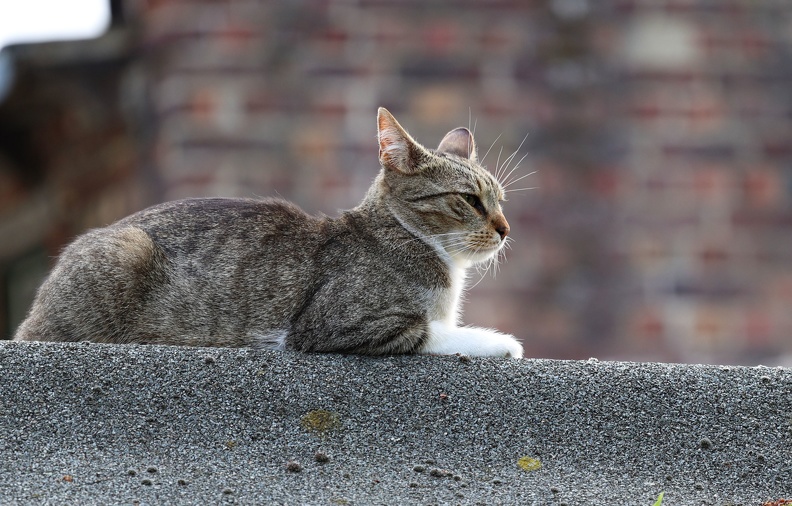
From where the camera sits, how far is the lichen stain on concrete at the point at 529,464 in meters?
3.95

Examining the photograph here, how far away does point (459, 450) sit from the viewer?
401 centimetres

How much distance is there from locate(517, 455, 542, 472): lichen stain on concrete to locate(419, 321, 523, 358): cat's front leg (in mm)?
815

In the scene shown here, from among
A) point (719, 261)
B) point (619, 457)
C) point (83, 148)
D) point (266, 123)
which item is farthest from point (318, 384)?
point (83, 148)

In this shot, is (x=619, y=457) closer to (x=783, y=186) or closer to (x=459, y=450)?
(x=459, y=450)

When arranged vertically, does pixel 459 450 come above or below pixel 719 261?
above

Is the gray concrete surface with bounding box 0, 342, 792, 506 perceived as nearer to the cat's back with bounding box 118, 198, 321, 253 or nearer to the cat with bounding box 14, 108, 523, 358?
the cat with bounding box 14, 108, 523, 358

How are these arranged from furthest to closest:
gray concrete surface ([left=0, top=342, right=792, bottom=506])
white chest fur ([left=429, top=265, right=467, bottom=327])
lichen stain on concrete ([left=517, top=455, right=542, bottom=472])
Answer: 1. white chest fur ([left=429, top=265, right=467, bottom=327])
2. lichen stain on concrete ([left=517, top=455, right=542, bottom=472])
3. gray concrete surface ([left=0, top=342, right=792, bottom=506])

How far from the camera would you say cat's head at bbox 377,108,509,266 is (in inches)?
205

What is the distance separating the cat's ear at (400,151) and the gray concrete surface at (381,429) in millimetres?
1179

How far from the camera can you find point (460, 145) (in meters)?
5.87

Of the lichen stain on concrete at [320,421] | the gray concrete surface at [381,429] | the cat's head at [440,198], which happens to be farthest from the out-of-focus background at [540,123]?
the lichen stain on concrete at [320,421]

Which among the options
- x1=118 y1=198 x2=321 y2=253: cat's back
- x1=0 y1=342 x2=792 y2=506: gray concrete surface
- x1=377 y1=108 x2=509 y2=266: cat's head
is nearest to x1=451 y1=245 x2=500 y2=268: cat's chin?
x1=377 y1=108 x2=509 y2=266: cat's head

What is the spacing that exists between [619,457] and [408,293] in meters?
1.25

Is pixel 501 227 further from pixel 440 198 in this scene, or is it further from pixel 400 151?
pixel 400 151
